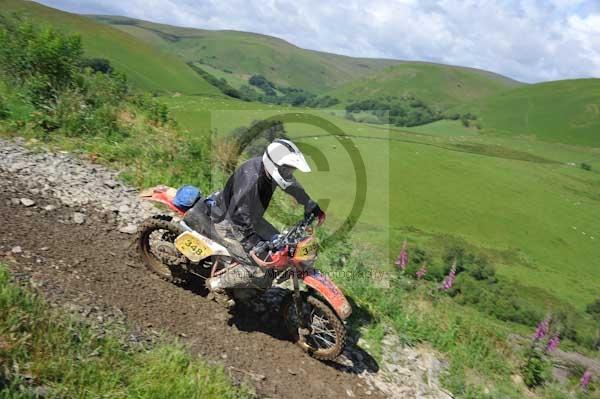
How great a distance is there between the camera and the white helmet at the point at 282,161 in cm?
502

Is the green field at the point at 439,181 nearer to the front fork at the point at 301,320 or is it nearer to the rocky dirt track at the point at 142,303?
the rocky dirt track at the point at 142,303

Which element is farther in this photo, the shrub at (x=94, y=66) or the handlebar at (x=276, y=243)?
the shrub at (x=94, y=66)

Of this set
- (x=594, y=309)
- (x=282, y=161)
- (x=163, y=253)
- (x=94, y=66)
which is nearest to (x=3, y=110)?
(x=163, y=253)

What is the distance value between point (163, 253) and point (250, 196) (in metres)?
1.96

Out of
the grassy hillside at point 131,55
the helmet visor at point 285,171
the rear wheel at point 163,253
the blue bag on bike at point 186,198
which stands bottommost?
the rear wheel at point 163,253

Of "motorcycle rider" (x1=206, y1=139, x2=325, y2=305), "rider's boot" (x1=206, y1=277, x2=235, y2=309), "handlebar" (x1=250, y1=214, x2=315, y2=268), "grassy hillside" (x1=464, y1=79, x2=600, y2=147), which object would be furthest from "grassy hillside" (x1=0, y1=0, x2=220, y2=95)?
"grassy hillside" (x1=464, y1=79, x2=600, y2=147)

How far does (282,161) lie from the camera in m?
5.04

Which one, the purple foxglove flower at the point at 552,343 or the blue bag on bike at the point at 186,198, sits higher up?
the blue bag on bike at the point at 186,198

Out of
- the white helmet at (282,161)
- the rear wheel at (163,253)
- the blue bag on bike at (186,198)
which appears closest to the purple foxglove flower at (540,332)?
the white helmet at (282,161)

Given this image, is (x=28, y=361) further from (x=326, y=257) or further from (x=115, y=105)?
(x=115, y=105)

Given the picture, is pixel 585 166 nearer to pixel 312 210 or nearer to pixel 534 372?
pixel 534 372

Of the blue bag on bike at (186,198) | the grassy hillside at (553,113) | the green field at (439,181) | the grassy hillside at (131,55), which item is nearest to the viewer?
the blue bag on bike at (186,198)

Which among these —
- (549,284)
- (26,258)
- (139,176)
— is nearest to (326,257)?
(139,176)

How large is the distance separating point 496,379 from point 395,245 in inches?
2325
